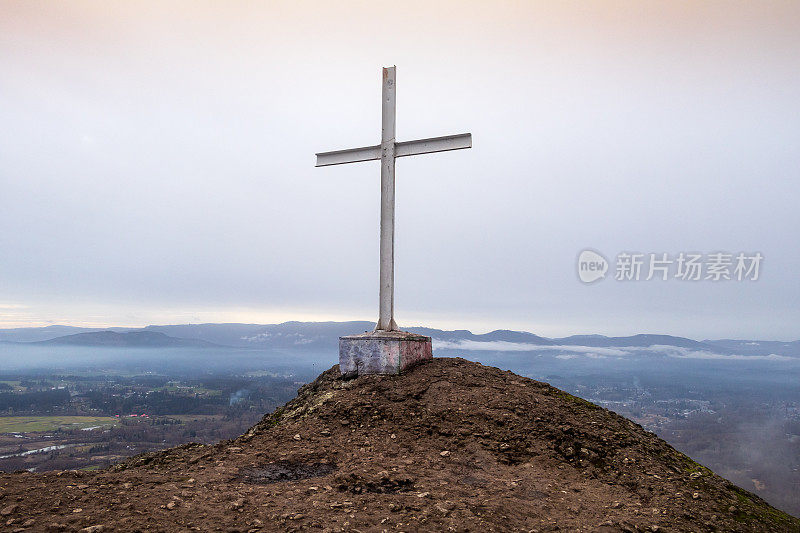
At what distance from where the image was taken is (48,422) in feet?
337

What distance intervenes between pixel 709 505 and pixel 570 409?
2636 millimetres

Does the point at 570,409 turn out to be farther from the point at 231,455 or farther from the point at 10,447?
the point at 10,447

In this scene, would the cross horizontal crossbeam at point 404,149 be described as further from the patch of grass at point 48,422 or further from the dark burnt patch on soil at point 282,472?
the patch of grass at point 48,422

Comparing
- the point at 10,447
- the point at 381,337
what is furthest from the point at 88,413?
the point at 381,337

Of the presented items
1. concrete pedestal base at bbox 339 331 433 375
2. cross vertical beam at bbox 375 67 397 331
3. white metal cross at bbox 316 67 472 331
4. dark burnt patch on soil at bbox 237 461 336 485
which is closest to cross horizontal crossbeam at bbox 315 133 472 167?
white metal cross at bbox 316 67 472 331

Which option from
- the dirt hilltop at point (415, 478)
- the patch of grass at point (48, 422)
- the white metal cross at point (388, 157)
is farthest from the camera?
the patch of grass at point (48, 422)

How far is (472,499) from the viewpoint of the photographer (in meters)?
5.05

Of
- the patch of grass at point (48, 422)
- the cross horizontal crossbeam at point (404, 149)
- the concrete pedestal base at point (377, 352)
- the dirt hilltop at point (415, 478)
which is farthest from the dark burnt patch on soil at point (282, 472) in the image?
the patch of grass at point (48, 422)

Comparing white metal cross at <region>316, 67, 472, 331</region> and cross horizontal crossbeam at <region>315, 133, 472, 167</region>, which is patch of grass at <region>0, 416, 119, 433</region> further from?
white metal cross at <region>316, 67, 472, 331</region>

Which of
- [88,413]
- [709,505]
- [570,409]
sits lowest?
[88,413]

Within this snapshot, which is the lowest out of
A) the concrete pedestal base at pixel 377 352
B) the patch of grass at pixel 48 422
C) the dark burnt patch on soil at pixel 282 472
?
the patch of grass at pixel 48 422

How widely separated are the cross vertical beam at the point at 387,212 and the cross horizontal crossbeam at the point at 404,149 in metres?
0.21

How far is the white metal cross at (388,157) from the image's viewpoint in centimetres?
996

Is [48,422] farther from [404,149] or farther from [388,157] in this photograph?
[404,149]
